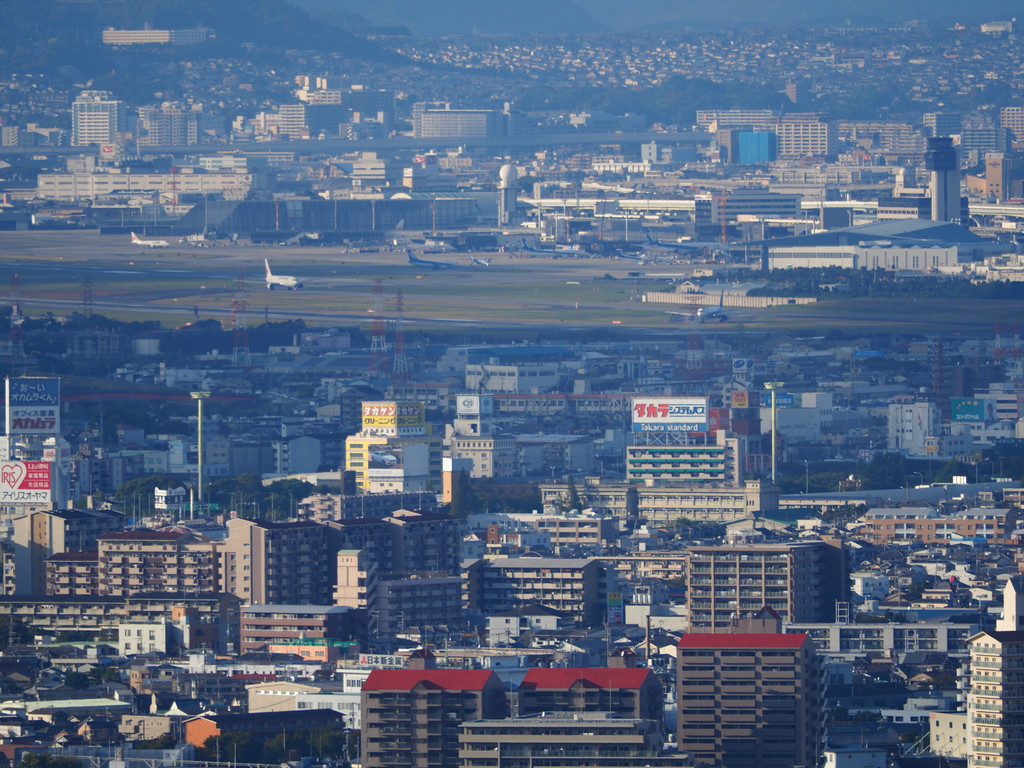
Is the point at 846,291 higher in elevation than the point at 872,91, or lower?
lower

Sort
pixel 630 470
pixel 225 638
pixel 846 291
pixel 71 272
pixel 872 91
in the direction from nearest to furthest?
pixel 225 638
pixel 630 470
pixel 846 291
pixel 71 272
pixel 872 91

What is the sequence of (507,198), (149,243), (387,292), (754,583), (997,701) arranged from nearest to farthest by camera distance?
(997,701)
(754,583)
(387,292)
(149,243)
(507,198)

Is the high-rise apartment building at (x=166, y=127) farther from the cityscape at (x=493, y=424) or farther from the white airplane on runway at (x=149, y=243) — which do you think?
the white airplane on runway at (x=149, y=243)

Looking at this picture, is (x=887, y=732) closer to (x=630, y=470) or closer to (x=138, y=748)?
(x=138, y=748)

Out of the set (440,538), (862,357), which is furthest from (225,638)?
(862,357)

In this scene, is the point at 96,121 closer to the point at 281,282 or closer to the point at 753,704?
the point at 281,282

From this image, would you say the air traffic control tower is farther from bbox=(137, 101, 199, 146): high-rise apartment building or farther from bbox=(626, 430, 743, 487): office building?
bbox=(626, 430, 743, 487): office building

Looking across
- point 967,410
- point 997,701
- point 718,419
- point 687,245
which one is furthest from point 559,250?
point 997,701
